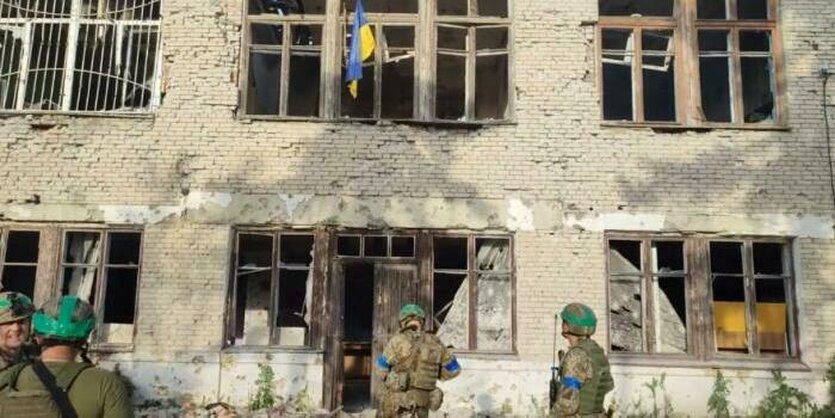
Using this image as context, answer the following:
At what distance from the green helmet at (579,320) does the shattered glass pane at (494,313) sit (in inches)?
156

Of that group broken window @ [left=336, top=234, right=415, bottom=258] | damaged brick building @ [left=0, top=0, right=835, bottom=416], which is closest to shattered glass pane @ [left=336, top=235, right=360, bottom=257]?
broken window @ [left=336, top=234, right=415, bottom=258]

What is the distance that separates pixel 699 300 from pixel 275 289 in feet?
18.7

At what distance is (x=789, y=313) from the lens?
978cm

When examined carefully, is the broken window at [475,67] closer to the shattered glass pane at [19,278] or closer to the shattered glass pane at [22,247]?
the shattered glass pane at [22,247]

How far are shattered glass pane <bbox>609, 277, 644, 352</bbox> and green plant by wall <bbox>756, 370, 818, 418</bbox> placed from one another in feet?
5.43

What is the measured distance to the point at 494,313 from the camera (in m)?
9.76

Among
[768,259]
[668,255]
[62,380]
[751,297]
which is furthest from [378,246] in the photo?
[62,380]

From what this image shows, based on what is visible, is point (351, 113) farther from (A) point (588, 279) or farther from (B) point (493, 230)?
(A) point (588, 279)

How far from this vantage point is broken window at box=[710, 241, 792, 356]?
31.9ft

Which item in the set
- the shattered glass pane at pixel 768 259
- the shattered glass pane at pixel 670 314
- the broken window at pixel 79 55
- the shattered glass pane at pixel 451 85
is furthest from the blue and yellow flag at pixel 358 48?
the shattered glass pane at pixel 768 259

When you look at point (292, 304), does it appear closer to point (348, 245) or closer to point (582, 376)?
point (348, 245)

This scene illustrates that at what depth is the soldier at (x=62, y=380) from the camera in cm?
300

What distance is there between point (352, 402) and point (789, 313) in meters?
6.12

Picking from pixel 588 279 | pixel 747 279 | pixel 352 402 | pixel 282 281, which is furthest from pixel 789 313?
pixel 282 281
